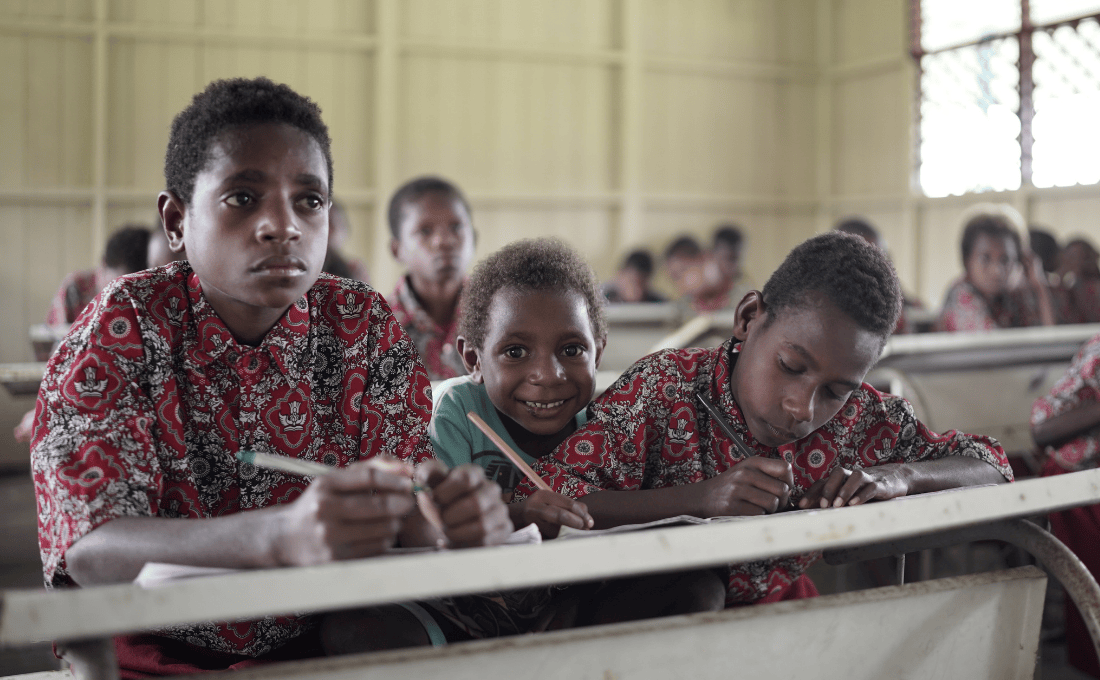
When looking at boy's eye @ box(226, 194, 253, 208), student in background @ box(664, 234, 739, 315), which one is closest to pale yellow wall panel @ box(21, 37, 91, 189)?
student in background @ box(664, 234, 739, 315)

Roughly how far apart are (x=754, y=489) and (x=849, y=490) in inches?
5.0

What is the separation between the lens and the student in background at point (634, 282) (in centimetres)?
673

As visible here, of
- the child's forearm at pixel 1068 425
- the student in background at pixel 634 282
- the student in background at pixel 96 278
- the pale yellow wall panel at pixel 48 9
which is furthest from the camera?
the student in background at pixel 634 282

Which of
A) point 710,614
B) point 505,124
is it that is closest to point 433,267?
point 710,614

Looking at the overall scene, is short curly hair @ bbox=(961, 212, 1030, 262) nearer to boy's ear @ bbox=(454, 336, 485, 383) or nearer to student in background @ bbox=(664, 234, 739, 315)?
student in background @ bbox=(664, 234, 739, 315)

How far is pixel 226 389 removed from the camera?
1.15 m

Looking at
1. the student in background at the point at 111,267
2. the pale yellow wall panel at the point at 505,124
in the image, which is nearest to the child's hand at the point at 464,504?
the student in background at the point at 111,267

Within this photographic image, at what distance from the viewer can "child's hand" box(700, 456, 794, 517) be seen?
3.87 ft

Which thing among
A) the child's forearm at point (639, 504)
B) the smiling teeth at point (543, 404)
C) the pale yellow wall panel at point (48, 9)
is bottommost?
the child's forearm at point (639, 504)

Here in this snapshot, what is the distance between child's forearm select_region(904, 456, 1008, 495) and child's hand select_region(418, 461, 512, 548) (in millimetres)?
736

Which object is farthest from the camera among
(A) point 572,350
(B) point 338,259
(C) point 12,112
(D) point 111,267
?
(C) point 12,112

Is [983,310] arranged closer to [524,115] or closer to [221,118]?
[221,118]

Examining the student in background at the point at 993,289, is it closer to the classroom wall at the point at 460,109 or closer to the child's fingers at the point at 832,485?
the child's fingers at the point at 832,485

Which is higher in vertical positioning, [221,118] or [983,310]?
[221,118]
